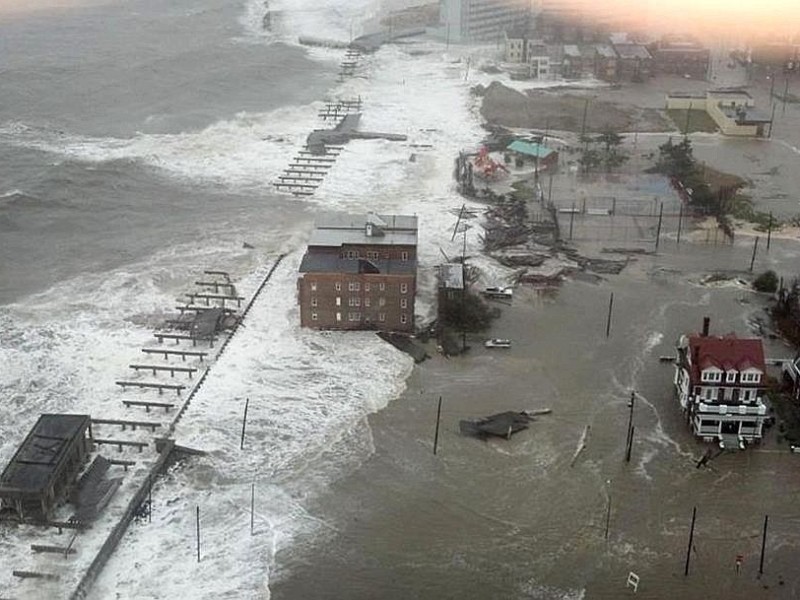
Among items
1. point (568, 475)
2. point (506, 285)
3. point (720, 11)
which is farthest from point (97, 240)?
point (720, 11)

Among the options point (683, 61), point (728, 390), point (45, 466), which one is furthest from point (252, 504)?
point (683, 61)

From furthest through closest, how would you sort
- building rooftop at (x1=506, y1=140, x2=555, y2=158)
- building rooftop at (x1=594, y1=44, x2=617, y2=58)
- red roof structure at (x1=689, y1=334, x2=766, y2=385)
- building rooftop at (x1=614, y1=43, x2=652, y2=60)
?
building rooftop at (x1=614, y1=43, x2=652, y2=60) < building rooftop at (x1=594, y1=44, x2=617, y2=58) < building rooftop at (x1=506, y1=140, x2=555, y2=158) < red roof structure at (x1=689, y1=334, x2=766, y2=385)

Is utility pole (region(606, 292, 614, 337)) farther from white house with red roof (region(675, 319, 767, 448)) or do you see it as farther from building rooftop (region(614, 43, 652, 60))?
building rooftop (region(614, 43, 652, 60))

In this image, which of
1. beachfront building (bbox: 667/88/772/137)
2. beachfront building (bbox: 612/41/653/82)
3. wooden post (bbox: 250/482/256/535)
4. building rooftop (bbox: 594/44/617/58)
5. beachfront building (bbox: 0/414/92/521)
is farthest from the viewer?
building rooftop (bbox: 594/44/617/58)

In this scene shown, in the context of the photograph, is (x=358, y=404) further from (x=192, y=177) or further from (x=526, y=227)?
(x=192, y=177)

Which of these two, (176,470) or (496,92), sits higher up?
(496,92)

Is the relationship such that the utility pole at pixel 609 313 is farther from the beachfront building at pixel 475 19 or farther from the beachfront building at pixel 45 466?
the beachfront building at pixel 475 19

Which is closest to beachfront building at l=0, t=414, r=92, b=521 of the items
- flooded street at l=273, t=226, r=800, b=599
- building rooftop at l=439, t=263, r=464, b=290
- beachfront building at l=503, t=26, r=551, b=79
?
flooded street at l=273, t=226, r=800, b=599
